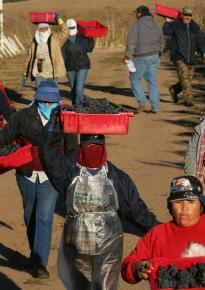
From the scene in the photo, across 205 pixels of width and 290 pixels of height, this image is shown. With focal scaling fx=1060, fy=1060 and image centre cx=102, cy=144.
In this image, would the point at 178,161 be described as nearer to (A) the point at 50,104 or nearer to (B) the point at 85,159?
(A) the point at 50,104

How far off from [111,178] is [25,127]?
2.25 metres

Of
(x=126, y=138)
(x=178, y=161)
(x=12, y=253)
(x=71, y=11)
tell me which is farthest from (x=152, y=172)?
(x=71, y=11)

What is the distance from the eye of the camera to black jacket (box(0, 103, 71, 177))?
898 centimetres

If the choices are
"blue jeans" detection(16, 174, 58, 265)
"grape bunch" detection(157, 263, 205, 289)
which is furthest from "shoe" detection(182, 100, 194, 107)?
"grape bunch" detection(157, 263, 205, 289)

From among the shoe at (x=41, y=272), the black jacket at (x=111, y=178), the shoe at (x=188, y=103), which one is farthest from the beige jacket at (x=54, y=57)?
the black jacket at (x=111, y=178)

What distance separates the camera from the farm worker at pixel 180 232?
5.91 m

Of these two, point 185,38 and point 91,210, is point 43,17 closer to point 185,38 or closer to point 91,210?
point 185,38

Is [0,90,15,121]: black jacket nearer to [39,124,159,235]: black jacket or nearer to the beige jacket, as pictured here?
[39,124,159,235]: black jacket

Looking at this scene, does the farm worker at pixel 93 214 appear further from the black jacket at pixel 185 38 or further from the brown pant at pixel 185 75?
the brown pant at pixel 185 75

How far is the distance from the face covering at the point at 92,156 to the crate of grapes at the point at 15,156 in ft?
6.94

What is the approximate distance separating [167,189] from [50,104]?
15.5 feet

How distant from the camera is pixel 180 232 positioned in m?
5.98

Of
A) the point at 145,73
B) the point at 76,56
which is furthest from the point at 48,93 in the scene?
the point at 76,56

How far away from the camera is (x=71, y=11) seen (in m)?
50.9
